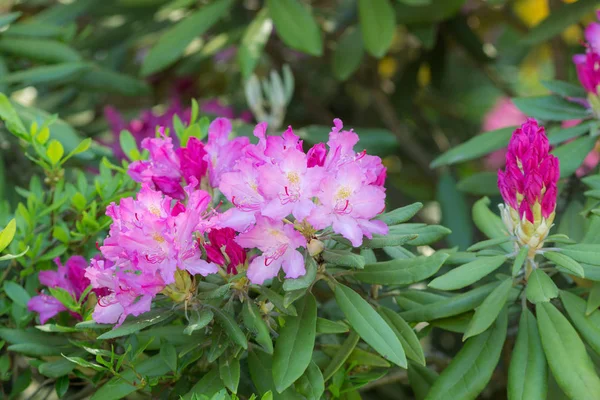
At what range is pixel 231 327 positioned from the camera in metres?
1.06

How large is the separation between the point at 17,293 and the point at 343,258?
1.91 ft

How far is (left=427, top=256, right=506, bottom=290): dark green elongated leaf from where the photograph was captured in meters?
1.12

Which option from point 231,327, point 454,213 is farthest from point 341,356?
point 454,213

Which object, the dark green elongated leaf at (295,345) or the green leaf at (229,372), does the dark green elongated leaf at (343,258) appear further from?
the green leaf at (229,372)

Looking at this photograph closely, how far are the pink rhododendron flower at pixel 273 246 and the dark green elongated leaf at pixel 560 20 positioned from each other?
1.24 m

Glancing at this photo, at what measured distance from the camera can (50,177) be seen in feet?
4.59

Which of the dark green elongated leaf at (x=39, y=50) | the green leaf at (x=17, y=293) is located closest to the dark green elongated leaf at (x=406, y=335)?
the green leaf at (x=17, y=293)

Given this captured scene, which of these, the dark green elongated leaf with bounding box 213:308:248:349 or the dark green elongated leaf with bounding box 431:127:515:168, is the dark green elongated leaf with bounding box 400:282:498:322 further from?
the dark green elongated leaf with bounding box 431:127:515:168

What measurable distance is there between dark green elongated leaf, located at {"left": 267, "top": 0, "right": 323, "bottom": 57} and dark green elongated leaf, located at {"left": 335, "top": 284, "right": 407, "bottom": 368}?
0.90m

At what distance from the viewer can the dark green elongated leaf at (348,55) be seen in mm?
2195

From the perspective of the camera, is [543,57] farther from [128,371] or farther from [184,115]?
[128,371]

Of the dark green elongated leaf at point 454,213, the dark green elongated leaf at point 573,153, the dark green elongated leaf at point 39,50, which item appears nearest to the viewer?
the dark green elongated leaf at point 573,153

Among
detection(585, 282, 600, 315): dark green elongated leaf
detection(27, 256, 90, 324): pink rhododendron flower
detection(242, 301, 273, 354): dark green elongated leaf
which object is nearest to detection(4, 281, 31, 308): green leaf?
detection(27, 256, 90, 324): pink rhododendron flower

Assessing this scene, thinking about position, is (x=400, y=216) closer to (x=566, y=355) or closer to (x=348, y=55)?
(x=566, y=355)
